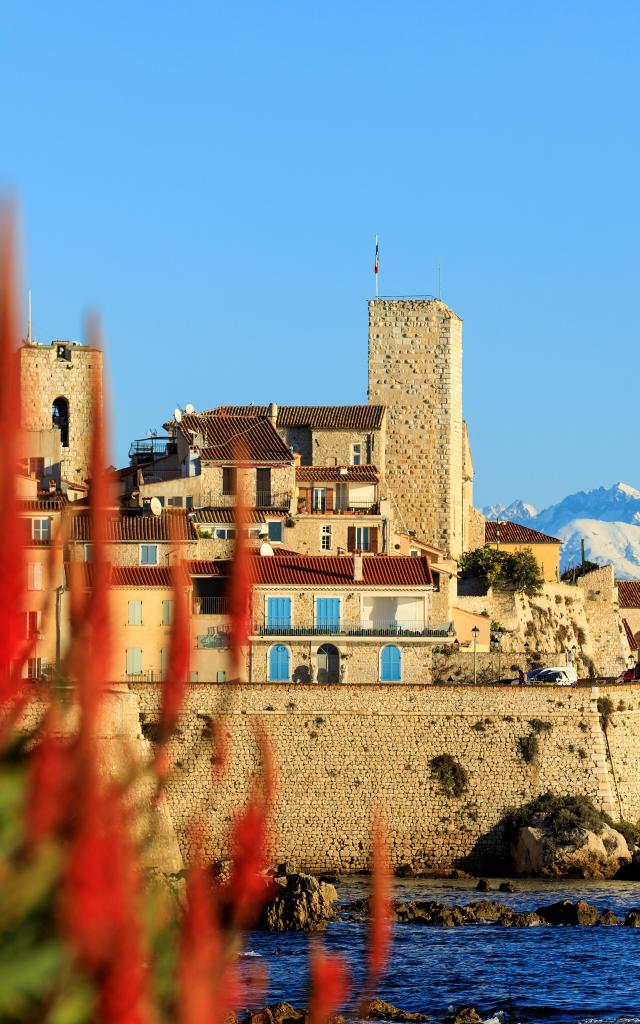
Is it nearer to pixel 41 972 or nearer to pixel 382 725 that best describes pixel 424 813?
pixel 382 725

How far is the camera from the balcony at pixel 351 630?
175 ft

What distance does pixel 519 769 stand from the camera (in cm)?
5009

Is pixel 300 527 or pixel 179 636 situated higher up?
pixel 300 527

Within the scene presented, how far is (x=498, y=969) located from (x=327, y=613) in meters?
17.4

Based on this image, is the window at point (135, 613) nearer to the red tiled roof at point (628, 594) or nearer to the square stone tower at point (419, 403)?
the square stone tower at point (419, 403)

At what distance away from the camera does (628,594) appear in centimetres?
8231

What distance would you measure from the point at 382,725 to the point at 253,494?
16.0m

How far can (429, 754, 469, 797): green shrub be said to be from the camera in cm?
4947

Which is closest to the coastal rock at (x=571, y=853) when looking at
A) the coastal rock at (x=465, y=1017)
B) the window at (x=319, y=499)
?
the coastal rock at (x=465, y=1017)

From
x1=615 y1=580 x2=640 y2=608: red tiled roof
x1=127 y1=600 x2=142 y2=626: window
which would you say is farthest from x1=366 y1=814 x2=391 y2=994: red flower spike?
x1=615 y1=580 x2=640 y2=608: red tiled roof

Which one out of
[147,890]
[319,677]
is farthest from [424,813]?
[147,890]

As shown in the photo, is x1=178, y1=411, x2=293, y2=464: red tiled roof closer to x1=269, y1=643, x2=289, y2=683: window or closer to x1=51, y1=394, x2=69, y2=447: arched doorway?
x1=51, y1=394, x2=69, y2=447: arched doorway

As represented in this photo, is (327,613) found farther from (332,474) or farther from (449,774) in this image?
(332,474)

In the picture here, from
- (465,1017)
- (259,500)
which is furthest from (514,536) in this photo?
(465,1017)
